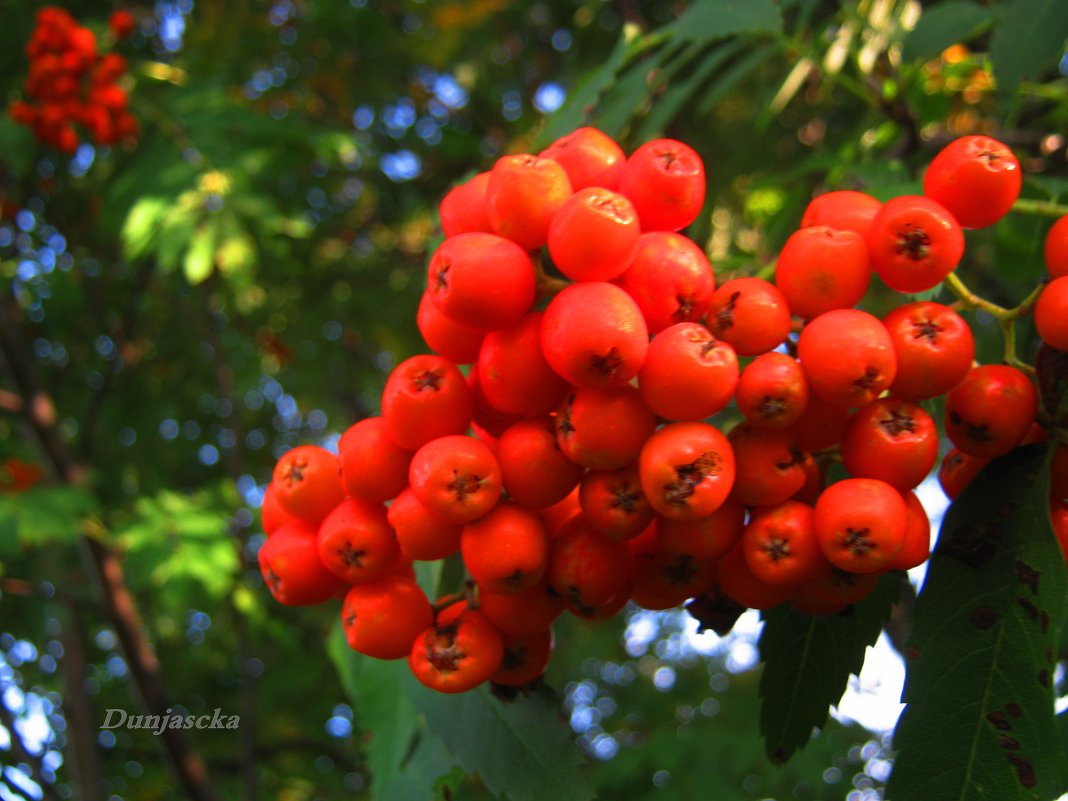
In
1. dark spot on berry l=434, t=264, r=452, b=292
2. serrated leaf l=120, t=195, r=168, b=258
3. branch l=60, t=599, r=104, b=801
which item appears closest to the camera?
dark spot on berry l=434, t=264, r=452, b=292

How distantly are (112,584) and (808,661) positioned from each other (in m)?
3.85

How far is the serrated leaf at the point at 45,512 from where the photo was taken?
3.77 meters

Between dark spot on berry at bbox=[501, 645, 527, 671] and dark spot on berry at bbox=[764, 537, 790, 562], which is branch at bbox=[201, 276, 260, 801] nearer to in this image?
dark spot on berry at bbox=[501, 645, 527, 671]

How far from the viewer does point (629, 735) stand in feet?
22.9

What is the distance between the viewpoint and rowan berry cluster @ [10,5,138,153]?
4148 millimetres

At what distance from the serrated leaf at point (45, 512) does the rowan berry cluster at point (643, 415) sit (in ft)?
9.55

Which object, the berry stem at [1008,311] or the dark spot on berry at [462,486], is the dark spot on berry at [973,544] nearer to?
the berry stem at [1008,311]

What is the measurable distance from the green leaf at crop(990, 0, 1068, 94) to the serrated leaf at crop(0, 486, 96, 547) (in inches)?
145

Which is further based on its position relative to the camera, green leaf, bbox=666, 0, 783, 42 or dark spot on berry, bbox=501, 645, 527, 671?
green leaf, bbox=666, 0, 783, 42

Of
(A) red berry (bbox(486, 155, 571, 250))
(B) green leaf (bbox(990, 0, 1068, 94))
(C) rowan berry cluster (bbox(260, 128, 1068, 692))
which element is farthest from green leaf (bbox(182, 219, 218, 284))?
(B) green leaf (bbox(990, 0, 1068, 94))

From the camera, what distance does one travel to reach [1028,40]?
1.83 m

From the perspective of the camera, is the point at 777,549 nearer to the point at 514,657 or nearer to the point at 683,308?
the point at 683,308

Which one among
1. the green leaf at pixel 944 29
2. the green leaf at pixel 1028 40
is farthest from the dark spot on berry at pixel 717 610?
the green leaf at pixel 944 29

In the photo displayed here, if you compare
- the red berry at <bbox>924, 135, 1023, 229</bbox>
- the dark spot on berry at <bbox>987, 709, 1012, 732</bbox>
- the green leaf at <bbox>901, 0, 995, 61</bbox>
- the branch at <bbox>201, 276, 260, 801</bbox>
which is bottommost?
the branch at <bbox>201, 276, 260, 801</bbox>
